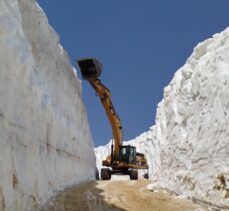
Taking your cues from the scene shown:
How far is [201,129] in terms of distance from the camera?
10.6 m

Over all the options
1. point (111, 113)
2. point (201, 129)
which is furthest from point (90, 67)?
point (201, 129)

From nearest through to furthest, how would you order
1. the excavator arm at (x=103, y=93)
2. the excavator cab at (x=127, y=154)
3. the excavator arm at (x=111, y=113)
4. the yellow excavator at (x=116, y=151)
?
the excavator arm at (x=103, y=93)
the excavator arm at (x=111, y=113)
the yellow excavator at (x=116, y=151)
the excavator cab at (x=127, y=154)

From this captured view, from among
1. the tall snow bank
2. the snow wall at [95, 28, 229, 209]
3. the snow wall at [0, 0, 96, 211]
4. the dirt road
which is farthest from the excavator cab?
the dirt road

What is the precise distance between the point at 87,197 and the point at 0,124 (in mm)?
5596

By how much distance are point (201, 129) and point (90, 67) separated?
11.7 m

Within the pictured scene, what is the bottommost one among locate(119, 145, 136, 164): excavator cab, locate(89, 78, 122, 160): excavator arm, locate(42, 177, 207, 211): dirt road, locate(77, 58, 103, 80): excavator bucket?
locate(42, 177, 207, 211): dirt road

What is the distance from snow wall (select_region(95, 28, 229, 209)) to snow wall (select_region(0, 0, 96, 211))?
13.8 ft

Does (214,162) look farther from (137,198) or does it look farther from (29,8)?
(29,8)

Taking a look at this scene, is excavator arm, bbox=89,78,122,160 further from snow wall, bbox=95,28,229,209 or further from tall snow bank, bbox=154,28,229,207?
tall snow bank, bbox=154,28,229,207

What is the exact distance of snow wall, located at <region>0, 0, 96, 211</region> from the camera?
7234 millimetres

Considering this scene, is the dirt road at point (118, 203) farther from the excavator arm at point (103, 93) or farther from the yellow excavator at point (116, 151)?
the yellow excavator at point (116, 151)

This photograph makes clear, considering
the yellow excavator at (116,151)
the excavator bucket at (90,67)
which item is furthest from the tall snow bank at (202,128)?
the yellow excavator at (116,151)

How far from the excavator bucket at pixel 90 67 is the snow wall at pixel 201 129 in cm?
681

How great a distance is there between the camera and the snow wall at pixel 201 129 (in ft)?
29.6
